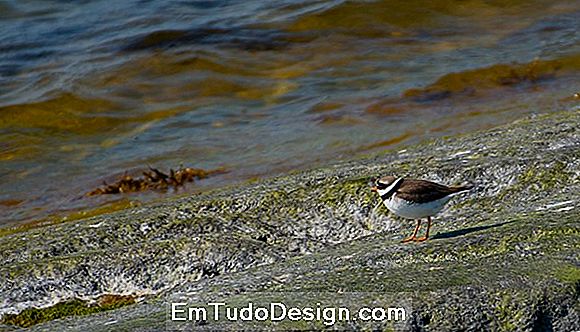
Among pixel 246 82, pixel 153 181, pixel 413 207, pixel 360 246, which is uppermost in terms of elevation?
pixel 413 207

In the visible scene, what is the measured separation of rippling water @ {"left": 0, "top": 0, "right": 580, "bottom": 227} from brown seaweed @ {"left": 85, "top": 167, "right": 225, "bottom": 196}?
0.60ft

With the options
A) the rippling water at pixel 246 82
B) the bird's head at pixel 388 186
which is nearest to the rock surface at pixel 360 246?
the bird's head at pixel 388 186

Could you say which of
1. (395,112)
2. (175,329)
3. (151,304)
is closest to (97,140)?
(395,112)

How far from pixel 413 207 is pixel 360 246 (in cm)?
59

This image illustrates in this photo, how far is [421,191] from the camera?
5.96 m

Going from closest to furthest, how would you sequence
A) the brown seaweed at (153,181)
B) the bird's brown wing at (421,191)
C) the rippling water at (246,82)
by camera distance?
the bird's brown wing at (421,191)
the brown seaweed at (153,181)
the rippling water at (246,82)

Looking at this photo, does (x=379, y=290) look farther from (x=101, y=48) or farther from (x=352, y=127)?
(x=101, y=48)

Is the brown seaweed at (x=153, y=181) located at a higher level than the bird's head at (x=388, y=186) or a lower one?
lower

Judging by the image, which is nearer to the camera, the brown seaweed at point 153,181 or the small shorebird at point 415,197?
the small shorebird at point 415,197

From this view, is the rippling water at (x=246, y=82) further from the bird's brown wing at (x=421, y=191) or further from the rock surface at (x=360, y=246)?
the bird's brown wing at (x=421, y=191)

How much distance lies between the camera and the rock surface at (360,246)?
497cm

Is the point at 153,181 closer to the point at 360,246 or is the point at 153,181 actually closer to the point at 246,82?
the point at 246,82

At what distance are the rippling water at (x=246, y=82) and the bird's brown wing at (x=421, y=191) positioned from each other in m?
6.01

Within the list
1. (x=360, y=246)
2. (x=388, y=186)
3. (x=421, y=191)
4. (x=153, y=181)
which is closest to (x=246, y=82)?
(x=153, y=181)
